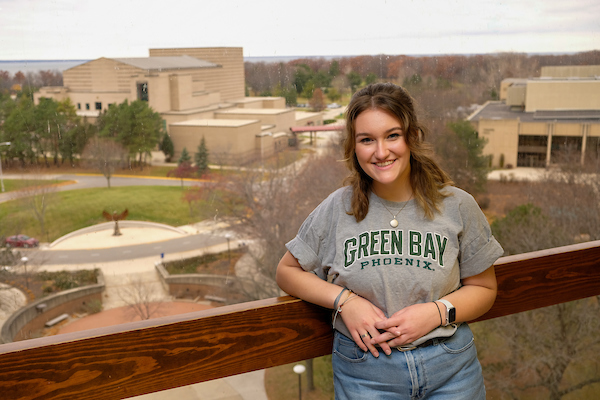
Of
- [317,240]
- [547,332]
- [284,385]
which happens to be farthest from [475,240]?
[547,332]

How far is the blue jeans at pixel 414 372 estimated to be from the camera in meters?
0.73

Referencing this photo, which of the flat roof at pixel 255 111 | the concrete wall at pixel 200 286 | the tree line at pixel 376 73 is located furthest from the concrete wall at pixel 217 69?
the concrete wall at pixel 200 286

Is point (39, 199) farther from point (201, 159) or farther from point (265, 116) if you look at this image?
point (265, 116)

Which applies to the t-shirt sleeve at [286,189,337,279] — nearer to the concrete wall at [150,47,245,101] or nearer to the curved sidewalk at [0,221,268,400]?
the curved sidewalk at [0,221,268,400]

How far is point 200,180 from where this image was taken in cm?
962

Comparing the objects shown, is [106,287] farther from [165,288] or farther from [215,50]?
[215,50]

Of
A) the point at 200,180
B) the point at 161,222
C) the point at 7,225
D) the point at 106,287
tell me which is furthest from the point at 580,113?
the point at 7,225

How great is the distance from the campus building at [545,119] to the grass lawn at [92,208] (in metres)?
5.85

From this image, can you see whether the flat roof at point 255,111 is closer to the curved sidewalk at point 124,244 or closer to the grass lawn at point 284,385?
the curved sidewalk at point 124,244

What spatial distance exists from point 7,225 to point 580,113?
10870mm

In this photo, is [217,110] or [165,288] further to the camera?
[217,110]

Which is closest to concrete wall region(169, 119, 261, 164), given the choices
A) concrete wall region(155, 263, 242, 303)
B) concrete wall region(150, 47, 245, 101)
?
concrete wall region(150, 47, 245, 101)

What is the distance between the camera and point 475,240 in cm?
76

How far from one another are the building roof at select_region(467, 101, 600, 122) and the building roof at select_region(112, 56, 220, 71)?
5.45 metres
